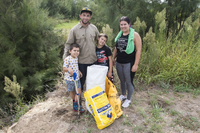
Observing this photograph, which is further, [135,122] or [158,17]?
[158,17]

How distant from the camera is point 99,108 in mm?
2166

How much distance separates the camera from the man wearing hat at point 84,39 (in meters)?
2.35

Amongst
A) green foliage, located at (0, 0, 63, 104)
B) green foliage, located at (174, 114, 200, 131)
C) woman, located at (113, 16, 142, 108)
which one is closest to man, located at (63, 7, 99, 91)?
woman, located at (113, 16, 142, 108)

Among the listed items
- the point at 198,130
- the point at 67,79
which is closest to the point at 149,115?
the point at 198,130

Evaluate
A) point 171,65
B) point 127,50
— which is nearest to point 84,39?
point 127,50

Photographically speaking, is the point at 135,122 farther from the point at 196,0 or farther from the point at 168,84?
the point at 196,0

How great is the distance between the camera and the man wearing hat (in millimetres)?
2346

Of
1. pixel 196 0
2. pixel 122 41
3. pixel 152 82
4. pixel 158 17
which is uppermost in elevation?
pixel 196 0

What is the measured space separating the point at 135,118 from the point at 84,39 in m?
1.64

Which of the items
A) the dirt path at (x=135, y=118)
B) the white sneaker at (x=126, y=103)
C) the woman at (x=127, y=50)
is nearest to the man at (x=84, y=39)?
the woman at (x=127, y=50)

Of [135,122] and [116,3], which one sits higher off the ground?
[116,3]

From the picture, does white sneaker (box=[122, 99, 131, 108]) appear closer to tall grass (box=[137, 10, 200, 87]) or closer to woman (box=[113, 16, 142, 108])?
woman (box=[113, 16, 142, 108])

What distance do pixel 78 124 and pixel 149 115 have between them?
128 centimetres

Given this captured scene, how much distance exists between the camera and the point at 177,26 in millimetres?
4812
